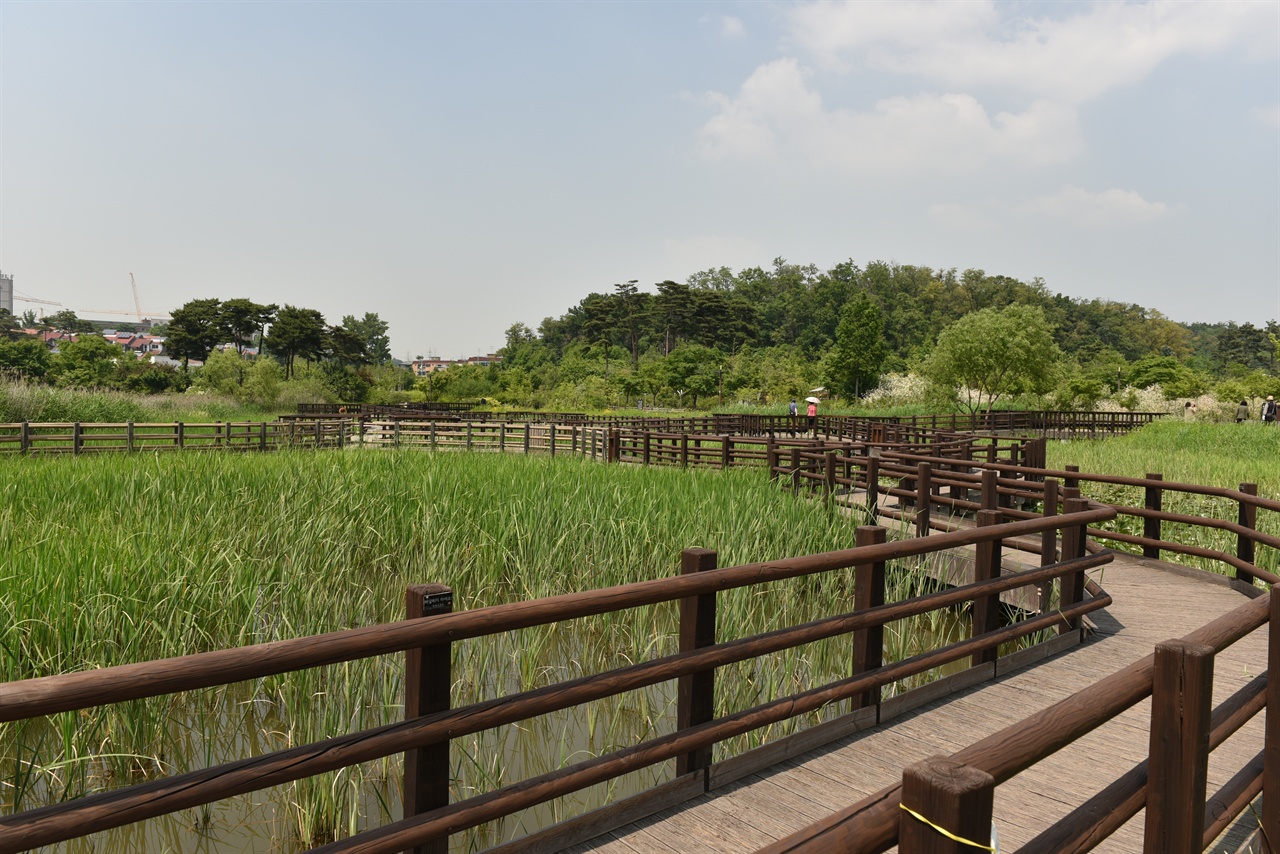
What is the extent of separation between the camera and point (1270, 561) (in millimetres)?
8914

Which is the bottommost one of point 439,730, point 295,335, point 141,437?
point 141,437

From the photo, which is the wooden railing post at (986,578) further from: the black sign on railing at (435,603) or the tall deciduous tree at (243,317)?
the tall deciduous tree at (243,317)

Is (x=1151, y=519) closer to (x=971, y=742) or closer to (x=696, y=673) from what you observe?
(x=971, y=742)

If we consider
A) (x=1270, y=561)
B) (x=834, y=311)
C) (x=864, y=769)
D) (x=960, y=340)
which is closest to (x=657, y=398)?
(x=960, y=340)

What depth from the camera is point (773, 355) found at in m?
86.4

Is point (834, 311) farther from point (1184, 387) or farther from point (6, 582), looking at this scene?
point (6, 582)

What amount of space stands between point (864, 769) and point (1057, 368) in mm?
50474

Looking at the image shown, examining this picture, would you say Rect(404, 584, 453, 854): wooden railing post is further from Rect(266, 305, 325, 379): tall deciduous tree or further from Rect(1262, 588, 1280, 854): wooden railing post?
Rect(266, 305, 325, 379): tall deciduous tree

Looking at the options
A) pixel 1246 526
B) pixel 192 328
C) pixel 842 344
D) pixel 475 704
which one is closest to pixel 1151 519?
pixel 1246 526

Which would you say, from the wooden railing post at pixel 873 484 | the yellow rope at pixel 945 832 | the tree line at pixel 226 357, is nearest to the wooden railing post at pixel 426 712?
the yellow rope at pixel 945 832

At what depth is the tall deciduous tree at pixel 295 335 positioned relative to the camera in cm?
9562

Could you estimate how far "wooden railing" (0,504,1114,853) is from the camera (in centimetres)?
218

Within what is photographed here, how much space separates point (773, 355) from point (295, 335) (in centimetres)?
5479

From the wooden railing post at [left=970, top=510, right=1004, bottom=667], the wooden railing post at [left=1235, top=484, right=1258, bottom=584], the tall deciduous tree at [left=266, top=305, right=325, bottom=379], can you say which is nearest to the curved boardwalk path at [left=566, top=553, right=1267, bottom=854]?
the wooden railing post at [left=970, top=510, right=1004, bottom=667]
